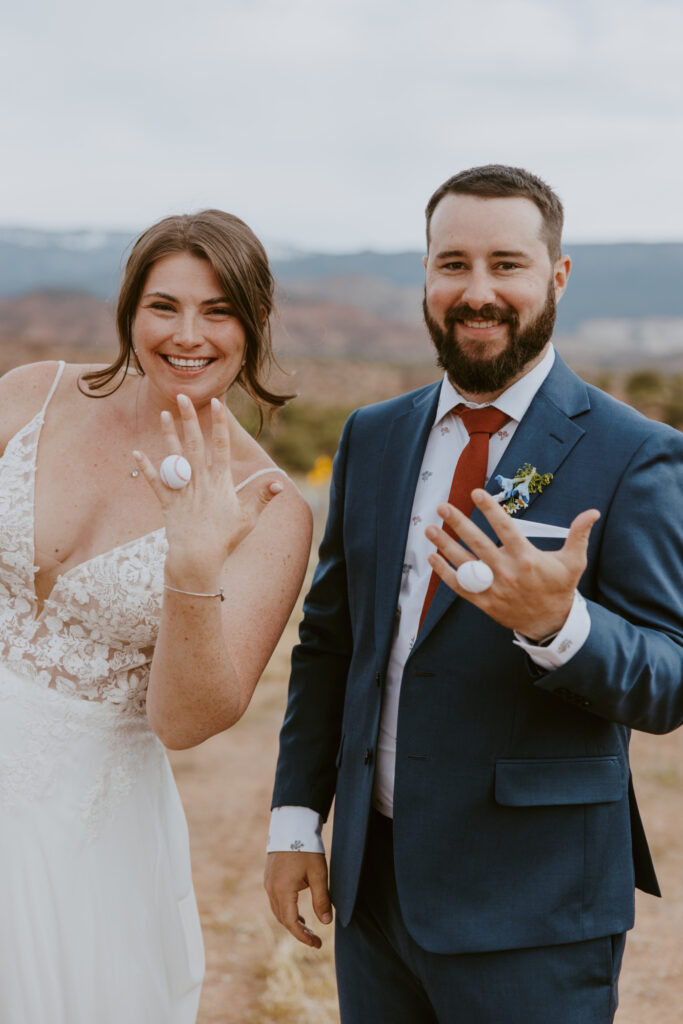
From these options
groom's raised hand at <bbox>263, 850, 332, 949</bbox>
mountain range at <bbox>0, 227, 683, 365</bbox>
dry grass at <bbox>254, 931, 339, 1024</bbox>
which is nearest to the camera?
groom's raised hand at <bbox>263, 850, 332, 949</bbox>

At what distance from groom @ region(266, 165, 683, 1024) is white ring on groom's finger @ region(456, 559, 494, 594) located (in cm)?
4

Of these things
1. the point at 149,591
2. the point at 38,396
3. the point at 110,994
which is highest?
the point at 38,396

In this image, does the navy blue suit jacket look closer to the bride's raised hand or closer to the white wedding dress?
the bride's raised hand

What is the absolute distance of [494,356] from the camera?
2.08 m

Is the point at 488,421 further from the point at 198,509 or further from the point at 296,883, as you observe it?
the point at 296,883

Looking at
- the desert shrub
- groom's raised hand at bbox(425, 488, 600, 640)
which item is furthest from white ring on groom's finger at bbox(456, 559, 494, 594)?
the desert shrub

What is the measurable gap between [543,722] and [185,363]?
1.15 m

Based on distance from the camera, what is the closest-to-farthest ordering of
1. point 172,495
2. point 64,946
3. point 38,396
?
1. point 172,495
2. point 64,946
3. point 38,396

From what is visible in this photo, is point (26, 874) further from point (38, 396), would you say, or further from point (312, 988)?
point (312, 988)

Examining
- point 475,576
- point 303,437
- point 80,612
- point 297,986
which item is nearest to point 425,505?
point 475,576

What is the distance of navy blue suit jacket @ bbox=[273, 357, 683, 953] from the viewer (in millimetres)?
1861

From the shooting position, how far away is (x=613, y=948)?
2016mm

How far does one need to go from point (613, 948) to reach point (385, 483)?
106cm

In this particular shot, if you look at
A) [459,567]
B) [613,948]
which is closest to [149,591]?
[459,567]
